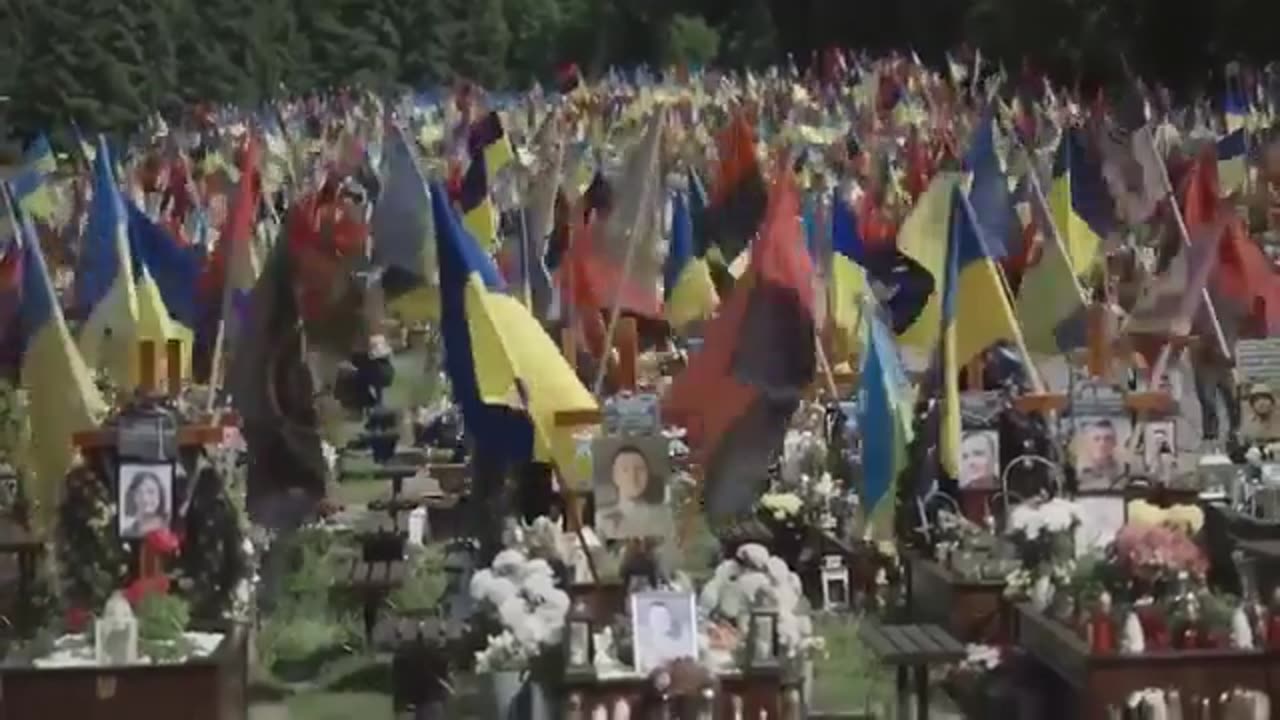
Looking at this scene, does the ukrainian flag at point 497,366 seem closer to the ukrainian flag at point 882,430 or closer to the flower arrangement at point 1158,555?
the ukrainian flag at point 882,430

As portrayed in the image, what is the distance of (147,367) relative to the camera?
14.0 m

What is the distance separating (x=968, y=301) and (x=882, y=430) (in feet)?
3.17

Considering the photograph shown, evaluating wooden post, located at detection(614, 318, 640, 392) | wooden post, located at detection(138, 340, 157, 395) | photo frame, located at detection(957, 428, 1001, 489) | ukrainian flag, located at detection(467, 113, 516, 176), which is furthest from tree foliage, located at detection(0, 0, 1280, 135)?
wooden post, located at detection(138, 340, 157, 395)

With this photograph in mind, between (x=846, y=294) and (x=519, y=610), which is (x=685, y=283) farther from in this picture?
(x=519, y=610)

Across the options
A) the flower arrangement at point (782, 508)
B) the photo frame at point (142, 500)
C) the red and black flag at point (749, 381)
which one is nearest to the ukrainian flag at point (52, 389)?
the photo frame at point (142, 500)

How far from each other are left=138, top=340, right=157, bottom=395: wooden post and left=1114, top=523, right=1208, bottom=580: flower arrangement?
4871 millimetres

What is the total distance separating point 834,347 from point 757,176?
5109mm

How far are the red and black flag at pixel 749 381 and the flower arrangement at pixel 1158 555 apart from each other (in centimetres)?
277

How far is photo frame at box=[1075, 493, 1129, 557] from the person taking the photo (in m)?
13.2

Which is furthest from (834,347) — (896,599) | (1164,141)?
(1164,141)

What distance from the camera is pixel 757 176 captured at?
26.1 metres

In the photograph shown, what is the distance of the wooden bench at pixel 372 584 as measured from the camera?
15.9m

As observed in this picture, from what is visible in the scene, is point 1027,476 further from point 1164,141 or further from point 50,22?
point 50,22

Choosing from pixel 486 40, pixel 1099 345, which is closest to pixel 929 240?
pixel 1099 345
